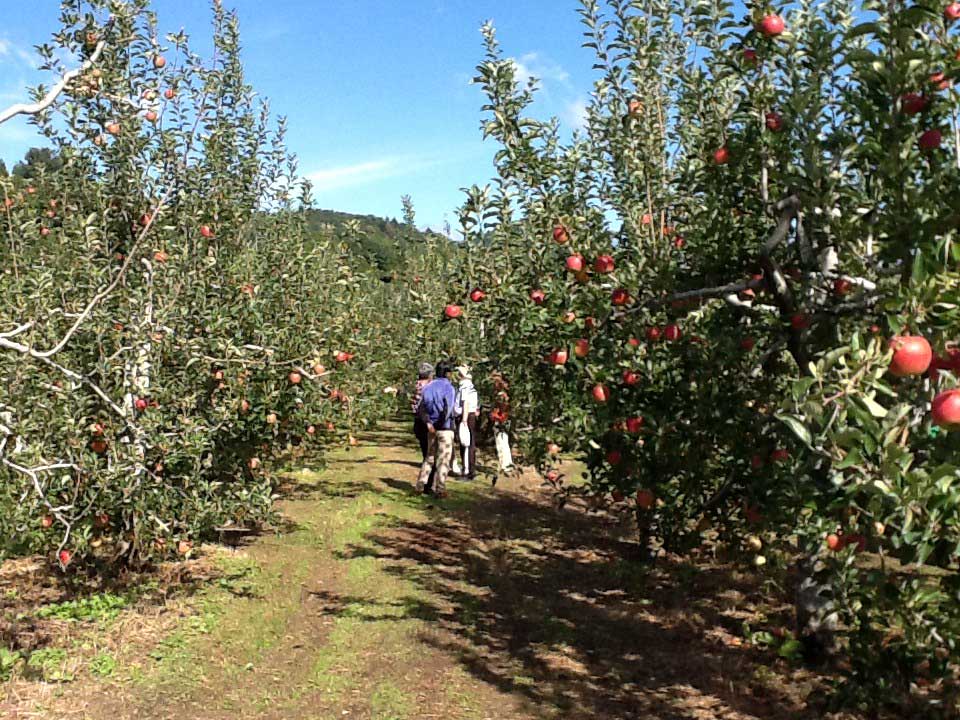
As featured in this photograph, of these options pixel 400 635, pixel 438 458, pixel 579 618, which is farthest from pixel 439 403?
pixel 400 635

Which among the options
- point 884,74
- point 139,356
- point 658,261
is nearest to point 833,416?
point 884,74

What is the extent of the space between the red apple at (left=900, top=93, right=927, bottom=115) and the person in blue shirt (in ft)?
28.5

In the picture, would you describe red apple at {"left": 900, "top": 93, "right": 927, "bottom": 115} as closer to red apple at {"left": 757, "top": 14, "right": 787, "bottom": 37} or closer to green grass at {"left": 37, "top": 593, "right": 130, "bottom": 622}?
red apple at {"left": 757, "top": 14, "right": 787, "bottom": 37}

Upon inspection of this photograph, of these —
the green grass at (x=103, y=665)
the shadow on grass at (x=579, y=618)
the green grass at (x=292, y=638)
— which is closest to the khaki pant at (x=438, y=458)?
the shadow on grass at (x=579, y=618)

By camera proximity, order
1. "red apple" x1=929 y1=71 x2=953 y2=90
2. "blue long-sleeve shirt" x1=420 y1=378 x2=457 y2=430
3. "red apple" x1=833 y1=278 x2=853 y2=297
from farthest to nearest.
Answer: "blue long-sleeve shirt" x1=420 y1=378 x2=457 y2=430, "red apple" x1=833 y1=278 x2=853 y2=297, "red apple" x1=929 y1=71 x2=953 y2=90

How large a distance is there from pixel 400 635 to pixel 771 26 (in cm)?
563

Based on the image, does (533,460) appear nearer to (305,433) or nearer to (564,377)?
(564,377)

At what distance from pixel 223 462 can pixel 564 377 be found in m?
4.44

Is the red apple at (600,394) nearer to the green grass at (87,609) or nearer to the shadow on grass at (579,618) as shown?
the shadow on grass at (579,618)

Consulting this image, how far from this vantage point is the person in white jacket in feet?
43.3

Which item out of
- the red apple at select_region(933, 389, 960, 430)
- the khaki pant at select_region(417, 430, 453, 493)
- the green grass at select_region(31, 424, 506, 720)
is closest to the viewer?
the red apple at select_region(933, 389, 960, 430)

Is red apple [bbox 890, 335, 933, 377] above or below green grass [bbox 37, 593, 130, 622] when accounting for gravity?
above

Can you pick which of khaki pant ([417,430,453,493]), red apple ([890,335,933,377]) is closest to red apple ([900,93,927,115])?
red apple ([890,335,933,377])

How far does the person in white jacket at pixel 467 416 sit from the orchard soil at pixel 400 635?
2.89 metres
